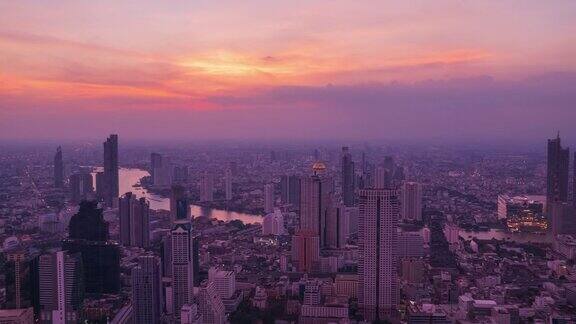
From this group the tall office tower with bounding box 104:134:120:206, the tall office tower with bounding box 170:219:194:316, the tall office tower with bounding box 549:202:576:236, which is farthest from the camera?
the tall office tower with bounding box 104:134:120:206

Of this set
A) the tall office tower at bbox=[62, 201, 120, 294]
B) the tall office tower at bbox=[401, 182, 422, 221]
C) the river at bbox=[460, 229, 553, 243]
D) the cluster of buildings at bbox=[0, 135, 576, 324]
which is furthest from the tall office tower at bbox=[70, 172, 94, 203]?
the river at bbox=[460, 229, 553, 243]

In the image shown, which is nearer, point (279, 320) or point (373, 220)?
point (279, 320)

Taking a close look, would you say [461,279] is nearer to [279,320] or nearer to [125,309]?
[279,320]

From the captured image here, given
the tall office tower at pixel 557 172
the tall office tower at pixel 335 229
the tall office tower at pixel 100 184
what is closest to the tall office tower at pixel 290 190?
the tall office tower at pixel 335 229

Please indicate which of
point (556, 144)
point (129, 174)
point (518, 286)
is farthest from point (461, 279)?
point (129, 174)

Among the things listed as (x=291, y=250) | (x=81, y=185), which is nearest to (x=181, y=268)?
(x=291, y=250)

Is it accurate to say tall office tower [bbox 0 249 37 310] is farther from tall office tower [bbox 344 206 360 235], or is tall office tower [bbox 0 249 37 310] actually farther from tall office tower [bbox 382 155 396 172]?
tall office tower [bbox 382 155 396 172]

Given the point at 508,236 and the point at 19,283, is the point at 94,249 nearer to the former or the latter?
the point at 19,283
